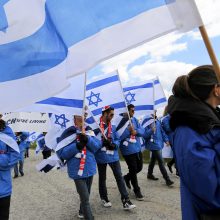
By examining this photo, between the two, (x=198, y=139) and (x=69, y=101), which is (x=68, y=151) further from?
(x=198, y=139)

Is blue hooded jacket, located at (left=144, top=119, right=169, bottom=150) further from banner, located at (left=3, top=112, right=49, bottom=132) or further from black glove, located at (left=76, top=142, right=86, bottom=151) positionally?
black glove, located at (left=76, top=142, right=86, bottom=151)

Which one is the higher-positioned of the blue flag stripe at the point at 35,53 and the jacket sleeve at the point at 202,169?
the blue flag stripe at the point at 35,53

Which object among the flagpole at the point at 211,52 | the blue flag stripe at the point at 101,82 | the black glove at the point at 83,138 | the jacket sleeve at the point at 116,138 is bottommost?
the jacket sleeve at the point at 116,138

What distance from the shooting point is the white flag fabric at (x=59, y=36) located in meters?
2.87

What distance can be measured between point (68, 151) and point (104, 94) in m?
2.08

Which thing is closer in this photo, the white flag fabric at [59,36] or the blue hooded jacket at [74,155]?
the white flag fabric at [59,36]

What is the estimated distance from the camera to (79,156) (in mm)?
6516

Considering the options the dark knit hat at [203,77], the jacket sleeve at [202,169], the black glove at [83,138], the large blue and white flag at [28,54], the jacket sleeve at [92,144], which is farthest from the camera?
the jacket sleeve at [92,144]

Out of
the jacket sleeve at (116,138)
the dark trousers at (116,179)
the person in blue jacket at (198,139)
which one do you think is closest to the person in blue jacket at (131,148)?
the jacket sleeve at (116,138)

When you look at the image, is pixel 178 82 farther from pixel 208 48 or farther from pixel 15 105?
pixel 15 105

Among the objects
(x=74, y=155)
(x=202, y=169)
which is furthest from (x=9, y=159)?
(x=202, y=169)

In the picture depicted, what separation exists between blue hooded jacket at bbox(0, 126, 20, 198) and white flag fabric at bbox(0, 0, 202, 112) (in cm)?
222

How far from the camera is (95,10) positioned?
2988 millimetres

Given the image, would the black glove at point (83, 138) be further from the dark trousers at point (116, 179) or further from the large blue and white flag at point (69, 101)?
the dark trousers at point (116, 179)
